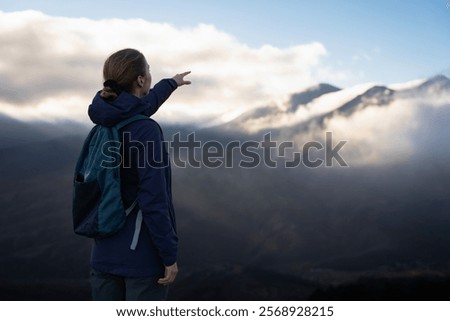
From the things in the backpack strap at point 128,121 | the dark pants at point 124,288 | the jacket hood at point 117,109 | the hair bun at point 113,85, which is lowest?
the dark pants at point 124,288

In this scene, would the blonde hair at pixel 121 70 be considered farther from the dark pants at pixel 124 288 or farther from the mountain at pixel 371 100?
the mountain at pixel 371 100

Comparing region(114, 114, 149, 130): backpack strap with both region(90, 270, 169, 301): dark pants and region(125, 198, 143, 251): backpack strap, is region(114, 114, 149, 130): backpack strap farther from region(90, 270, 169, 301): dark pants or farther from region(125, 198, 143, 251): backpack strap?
region(90, 270, 169, 301): dark pants

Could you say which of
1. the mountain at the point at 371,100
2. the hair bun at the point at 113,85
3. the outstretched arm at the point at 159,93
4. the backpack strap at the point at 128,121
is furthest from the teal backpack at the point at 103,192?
the mountain at the point at 371,100

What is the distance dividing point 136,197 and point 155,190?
114 millimetres

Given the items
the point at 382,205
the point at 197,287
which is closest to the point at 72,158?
the point at 197,287

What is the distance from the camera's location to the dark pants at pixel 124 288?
1.85 metres

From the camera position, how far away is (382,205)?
4.40m

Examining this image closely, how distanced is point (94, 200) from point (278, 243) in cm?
262

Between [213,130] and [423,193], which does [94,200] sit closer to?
[213,130]

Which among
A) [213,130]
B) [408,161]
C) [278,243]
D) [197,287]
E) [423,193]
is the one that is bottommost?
[197,287]

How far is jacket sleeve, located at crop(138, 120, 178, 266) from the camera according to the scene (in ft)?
5.84

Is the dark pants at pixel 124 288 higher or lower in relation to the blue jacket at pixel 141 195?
lower

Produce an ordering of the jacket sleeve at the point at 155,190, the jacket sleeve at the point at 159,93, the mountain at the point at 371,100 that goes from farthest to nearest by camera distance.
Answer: the mountain at the point at 371,100, the jacket sleeve at the point at 159,93, the jacket sleeve at the point at 155,190

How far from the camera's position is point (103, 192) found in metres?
1.84
